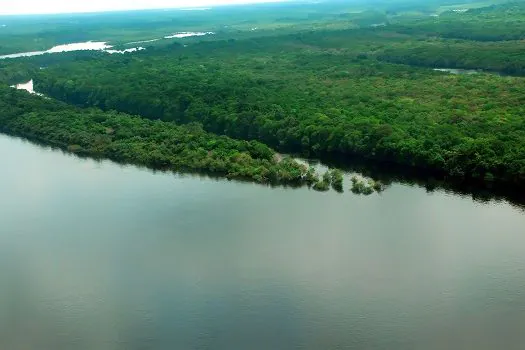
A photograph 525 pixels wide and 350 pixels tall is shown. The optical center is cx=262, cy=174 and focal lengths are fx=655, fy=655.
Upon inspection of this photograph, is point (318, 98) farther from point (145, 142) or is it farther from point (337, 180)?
point (337, 180)

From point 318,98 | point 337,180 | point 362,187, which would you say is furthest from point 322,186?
point 318,98

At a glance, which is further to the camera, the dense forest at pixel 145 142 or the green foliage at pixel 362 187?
the dense forest at pixel 145 142

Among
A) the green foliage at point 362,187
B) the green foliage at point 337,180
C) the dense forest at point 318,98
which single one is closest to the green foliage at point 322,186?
the green foliage at point 337,180

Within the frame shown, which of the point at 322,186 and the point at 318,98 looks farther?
the point at 318,98

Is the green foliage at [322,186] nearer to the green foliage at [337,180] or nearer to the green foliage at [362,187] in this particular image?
the green foliage at [337,180]

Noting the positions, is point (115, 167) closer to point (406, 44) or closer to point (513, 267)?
point (513, 267)

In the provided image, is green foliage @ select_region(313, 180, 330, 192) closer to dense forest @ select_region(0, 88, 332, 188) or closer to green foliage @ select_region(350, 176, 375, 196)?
dense forest @ select_region(0, 88, 332, 188)

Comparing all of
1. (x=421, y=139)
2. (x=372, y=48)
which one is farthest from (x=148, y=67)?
(x=421, y=139)

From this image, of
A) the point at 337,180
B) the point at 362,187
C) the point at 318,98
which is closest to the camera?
the point at 362,187

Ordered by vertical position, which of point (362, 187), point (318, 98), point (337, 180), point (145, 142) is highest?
point (318, 98)
